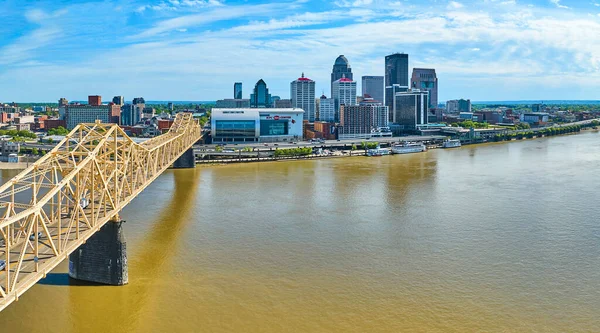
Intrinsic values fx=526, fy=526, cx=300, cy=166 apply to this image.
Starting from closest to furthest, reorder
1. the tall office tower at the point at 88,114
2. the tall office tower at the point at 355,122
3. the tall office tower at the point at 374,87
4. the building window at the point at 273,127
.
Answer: the building window at the point at 273,127 < the tall office tower at the point at 355,122 < the tall office tower at the point at 88,114 < the tall office tower at the point at 374,87

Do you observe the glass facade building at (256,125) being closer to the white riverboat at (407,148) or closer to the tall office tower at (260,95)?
the white riverboat at (407,148)

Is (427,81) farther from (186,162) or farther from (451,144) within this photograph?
(186,162)

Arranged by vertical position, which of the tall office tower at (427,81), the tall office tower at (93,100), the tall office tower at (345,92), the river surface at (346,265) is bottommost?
the river surface at (346,265)

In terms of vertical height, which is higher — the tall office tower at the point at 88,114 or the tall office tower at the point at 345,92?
the tall office tower at the point at 345,92

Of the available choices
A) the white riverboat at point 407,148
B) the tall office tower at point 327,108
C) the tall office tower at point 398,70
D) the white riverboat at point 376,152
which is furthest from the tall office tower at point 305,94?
the white riverboat at point 376,152

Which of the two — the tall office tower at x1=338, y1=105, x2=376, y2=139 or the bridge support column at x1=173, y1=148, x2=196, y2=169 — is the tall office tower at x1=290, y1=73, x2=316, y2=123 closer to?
the tall office tower at x1=338, y1=105, x2=376, y2=139

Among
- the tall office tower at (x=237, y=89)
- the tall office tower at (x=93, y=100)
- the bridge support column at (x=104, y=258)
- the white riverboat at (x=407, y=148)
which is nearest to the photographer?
the bridge support column at (x=104, y=258)

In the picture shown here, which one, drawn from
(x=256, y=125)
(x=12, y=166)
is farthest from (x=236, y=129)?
(x=12, y=166)

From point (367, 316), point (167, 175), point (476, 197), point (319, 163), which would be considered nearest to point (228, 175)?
point (167, 175)

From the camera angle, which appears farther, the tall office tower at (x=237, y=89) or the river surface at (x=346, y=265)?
A: the tall office tower at (x=237, y=89)
